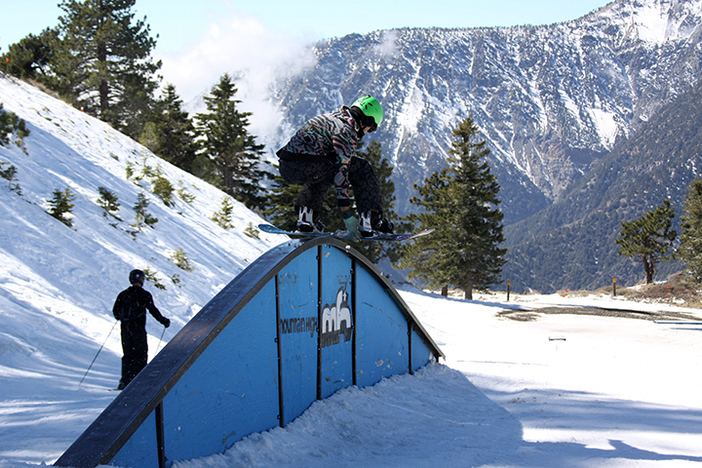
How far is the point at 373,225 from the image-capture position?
18.2ft

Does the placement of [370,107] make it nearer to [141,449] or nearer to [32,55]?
[141,449]

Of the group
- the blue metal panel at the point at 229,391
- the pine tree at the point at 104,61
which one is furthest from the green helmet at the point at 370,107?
the pine tree at the point at 104,61

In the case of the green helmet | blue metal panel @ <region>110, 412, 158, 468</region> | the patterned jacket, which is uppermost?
the green helmet

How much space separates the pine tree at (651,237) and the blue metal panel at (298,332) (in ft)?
205

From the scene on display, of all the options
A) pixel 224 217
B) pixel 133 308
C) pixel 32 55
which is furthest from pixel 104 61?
pixel 133 308

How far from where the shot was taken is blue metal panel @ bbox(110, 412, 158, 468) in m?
3.02

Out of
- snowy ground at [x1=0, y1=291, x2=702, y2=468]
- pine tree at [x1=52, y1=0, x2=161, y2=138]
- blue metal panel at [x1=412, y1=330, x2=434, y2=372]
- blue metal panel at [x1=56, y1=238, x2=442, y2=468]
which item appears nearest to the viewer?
blue metal panel at [x1=56, y1=238, x2=442, y2=468]

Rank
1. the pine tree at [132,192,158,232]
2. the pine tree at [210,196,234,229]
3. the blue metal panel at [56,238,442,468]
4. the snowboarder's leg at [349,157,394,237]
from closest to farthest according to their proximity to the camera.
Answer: the blue metal panel at [56,238,442,468] < the snowboarder's leg at [349,157,394,237] < the pine tree at [132,192,158,232] < the pine tree at [210,196,234,229]

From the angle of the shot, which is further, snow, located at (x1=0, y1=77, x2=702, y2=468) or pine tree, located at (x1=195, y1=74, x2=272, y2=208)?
pine tree, located at (x1=195, y1=74, x2=272, y2=208)

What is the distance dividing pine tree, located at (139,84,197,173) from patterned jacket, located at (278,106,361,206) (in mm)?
35945

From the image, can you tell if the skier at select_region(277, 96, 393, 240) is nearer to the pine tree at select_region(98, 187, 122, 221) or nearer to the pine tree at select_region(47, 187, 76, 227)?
the pine tree at select_region(47, 187, 76, 227)

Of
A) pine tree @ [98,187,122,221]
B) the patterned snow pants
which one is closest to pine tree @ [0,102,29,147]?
pine tree @ [98,187,122,221]

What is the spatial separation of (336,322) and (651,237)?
212 feet

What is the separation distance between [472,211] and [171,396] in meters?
36.3
